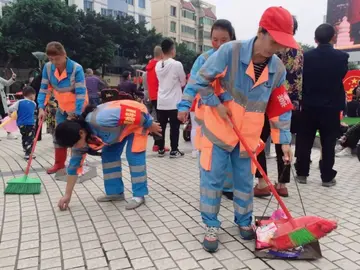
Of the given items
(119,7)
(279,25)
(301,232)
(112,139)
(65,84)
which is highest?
(119,7)

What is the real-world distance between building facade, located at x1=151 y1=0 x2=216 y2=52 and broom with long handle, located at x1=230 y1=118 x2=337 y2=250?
183ft

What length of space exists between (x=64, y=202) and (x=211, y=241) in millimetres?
1600

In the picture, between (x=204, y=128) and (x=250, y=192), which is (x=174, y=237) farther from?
(x=204, y=128)

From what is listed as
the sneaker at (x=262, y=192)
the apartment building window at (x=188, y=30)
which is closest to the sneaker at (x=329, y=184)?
the sneaker at (x=262, y=192)

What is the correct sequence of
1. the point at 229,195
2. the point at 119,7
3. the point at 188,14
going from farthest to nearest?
the point at 188,14
the point at 119,7
the point at 229,195

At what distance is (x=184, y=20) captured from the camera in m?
59.5

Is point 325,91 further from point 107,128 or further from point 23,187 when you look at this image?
point 23,187

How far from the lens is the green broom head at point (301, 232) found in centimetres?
237

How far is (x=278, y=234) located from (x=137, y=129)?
1.69m

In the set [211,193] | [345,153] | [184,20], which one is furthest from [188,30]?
[211,193]

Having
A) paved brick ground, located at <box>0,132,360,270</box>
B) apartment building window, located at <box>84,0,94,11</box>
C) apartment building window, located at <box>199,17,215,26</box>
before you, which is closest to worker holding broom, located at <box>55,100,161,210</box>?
paved brick ground, located at <box>0,132,360,270</box>

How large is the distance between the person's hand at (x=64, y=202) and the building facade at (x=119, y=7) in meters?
39.1

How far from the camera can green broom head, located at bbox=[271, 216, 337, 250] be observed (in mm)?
2369

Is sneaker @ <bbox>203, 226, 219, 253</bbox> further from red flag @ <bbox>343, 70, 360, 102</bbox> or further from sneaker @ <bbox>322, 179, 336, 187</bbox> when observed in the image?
red flag @ <bbox>343, 70, 360, 102</bbox>
